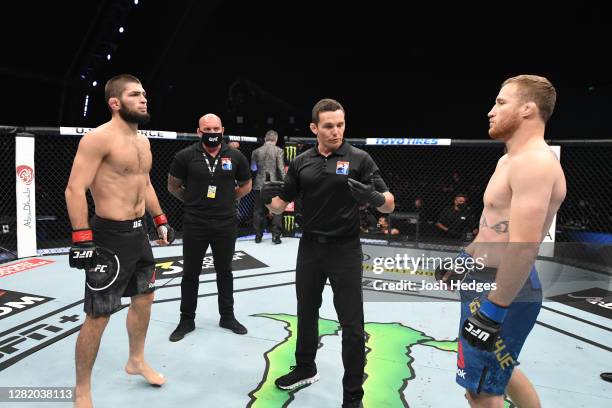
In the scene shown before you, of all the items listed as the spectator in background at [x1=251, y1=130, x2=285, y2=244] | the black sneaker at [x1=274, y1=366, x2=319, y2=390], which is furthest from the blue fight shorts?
the spectator in background at [x1=251, y1=130, x2=285, y2=244]

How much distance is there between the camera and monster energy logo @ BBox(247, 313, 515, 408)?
2.31m

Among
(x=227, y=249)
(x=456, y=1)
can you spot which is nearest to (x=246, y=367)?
(x=227, y=249)

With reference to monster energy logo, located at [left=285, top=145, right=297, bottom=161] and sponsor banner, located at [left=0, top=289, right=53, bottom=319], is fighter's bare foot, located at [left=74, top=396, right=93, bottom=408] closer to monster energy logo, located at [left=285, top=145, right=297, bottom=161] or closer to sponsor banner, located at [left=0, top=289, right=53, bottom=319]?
sponsor banner, located at [left=0, top=289, right=53, bottom=319]

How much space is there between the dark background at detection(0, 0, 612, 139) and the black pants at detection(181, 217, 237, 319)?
6531mm

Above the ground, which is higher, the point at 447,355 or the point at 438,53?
the point at 438,53

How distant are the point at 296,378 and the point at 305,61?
29.5 feet

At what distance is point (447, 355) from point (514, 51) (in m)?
7.98

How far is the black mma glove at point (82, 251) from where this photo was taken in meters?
2.03

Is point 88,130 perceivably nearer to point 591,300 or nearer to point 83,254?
point 83,254

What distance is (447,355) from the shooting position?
285cm

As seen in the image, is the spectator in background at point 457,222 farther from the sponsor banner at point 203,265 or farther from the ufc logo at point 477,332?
the ufc logo at point 477,332

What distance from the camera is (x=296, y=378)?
2430 millimetres

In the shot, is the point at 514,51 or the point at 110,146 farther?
the point at 514,51

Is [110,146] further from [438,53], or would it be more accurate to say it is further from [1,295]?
[438,53]
